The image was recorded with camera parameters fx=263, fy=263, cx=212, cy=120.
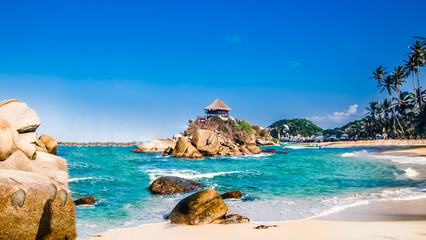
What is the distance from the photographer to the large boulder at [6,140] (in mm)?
9969

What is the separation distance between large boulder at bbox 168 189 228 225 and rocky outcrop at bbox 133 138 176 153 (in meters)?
44.6

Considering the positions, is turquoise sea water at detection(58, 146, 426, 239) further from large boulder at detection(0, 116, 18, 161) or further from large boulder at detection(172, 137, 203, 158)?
large boulder at detection(172, 137, 203, 158)

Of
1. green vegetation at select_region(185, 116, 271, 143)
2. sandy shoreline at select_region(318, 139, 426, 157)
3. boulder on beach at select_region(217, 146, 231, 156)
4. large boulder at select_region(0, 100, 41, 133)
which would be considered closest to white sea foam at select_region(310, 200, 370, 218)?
large boulder at select_region(0, 100, 41, 133)

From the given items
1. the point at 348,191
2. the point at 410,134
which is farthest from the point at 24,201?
the point at 410,134

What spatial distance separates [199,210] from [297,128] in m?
164

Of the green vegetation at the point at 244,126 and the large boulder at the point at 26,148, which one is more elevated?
the green vegetation at the point at 244,126

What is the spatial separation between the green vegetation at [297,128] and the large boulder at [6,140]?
138230mm

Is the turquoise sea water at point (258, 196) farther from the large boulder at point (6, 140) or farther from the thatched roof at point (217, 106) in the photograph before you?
the thatched roof at point (217, 106)

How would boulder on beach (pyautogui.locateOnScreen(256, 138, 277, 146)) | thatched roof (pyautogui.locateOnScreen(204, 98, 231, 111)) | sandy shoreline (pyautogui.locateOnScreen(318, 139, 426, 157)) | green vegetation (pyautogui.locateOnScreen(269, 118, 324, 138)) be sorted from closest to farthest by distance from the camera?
sandy shoreline (pyautogui.locateOnScreen(318, 139, 426, 157)), thatched roof (pyautogui.locateOnScreen(204, 98, 231, 111)), boulder on beach (pyautogui.locateOnScreen(256, 138, 277, 146)), green vegetation (pyautogui.locateOnScreen(269, 118, 324, 138))

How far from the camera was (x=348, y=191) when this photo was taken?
12203 millimetres

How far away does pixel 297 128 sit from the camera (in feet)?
535

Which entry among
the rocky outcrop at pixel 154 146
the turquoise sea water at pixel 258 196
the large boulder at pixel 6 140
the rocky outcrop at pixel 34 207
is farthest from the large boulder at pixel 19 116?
the rocky outcrop at pixel 154 146

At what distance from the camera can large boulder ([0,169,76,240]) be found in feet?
16.2

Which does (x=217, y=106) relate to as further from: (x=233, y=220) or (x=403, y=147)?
(x=233, y=220)
